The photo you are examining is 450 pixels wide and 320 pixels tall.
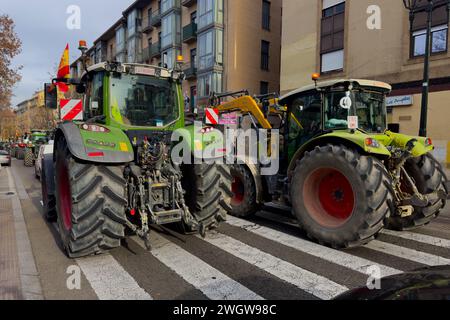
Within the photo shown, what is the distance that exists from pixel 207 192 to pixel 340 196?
2016 mm

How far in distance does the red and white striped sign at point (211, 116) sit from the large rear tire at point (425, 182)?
13.3ft

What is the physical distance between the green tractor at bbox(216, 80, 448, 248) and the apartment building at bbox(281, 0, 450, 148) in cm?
632

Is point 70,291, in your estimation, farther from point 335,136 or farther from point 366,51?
point 366,51

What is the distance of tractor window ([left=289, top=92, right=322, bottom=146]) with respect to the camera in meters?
5.73

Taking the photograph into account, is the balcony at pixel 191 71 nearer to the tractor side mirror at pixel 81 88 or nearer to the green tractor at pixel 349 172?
the green tractor at pixel 349 172

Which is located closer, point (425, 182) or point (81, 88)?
point (425, 182)

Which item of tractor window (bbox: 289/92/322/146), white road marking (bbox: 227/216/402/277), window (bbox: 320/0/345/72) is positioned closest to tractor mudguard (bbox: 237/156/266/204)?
white road marking (bbox: 227/216/402/277)

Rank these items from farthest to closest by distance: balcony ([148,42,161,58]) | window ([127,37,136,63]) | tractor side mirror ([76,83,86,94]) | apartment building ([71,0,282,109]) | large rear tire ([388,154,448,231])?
1. window ([127,37,136,63])
2. balcony ([148,42,161,58])
3. apartment building ([71,0,282,109])
4. tractor side mirror ([76,83,86,94])
5. large rear tire ([388,154,448,231])

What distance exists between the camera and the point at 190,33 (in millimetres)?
25578

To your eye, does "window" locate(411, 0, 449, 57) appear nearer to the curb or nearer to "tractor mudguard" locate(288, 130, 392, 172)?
"tractor mudguard" locate(288, 130, 392, 172)

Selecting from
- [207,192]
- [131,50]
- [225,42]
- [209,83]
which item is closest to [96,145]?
[207,192]

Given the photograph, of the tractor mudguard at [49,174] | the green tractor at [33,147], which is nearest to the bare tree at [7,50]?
the green tractor at [33,147]

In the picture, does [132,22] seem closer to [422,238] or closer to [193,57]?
[193,57]

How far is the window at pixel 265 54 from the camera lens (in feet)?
78.7
